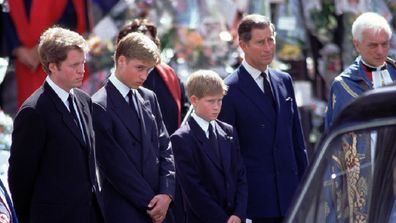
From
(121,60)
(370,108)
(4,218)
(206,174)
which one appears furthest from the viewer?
(206,174)

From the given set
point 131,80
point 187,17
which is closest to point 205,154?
point 131,80

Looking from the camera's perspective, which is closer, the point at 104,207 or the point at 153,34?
the point at 104,207

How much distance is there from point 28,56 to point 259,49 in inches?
103

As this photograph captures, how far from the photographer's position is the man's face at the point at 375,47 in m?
8.37

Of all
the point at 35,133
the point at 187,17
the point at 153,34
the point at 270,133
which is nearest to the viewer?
the point at 35,133

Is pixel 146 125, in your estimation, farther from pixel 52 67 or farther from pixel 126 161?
pixel 52 67

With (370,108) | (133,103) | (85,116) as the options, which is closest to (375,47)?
(133,103)

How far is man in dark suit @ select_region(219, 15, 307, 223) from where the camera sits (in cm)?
810

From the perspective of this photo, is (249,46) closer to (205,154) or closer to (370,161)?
(205,154)

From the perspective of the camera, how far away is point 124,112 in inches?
292

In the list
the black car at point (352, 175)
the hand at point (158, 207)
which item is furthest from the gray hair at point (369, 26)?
the black car at point (352, 175)

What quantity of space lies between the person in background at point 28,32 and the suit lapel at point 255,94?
7.97 ft

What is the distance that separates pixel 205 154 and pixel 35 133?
4.37 ft

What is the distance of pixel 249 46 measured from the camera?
828 cm
